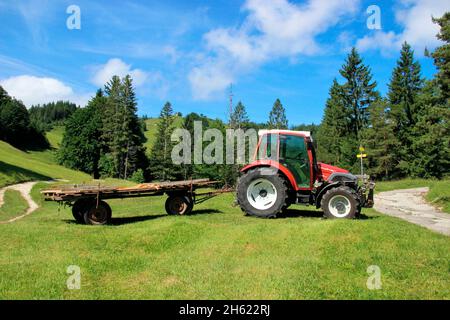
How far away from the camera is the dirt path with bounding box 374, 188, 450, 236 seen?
1411 cm

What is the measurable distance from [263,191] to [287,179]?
0.98 m

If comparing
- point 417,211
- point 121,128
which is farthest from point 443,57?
point 121,128

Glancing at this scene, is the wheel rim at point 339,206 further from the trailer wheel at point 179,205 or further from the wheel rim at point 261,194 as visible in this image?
the trailer wheel at point 179,205

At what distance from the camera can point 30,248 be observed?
30.7 ft

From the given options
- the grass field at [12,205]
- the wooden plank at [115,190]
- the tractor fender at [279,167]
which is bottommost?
the grass field at [12,205]

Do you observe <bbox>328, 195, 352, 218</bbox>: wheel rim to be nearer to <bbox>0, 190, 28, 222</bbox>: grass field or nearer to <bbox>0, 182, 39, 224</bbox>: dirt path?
<bbox>0, 190, 28, 222</bbox>: grass field

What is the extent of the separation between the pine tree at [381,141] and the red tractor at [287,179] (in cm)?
3698

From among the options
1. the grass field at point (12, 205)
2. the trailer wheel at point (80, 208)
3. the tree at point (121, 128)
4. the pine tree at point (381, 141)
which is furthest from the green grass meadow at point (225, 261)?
the tree at point (121, 128)

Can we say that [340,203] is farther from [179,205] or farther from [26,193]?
[26,193]

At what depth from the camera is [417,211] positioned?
749 inches

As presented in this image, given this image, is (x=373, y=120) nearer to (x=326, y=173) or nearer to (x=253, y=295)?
(x=326, y=173)

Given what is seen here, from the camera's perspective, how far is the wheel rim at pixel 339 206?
464 inches

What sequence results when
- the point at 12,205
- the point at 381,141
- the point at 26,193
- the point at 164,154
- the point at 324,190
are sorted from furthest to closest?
1. the point at 164,154
2. the point at 381,141
3. the point at 26,193
4. the point at 12,205
5. the point at 324,190
